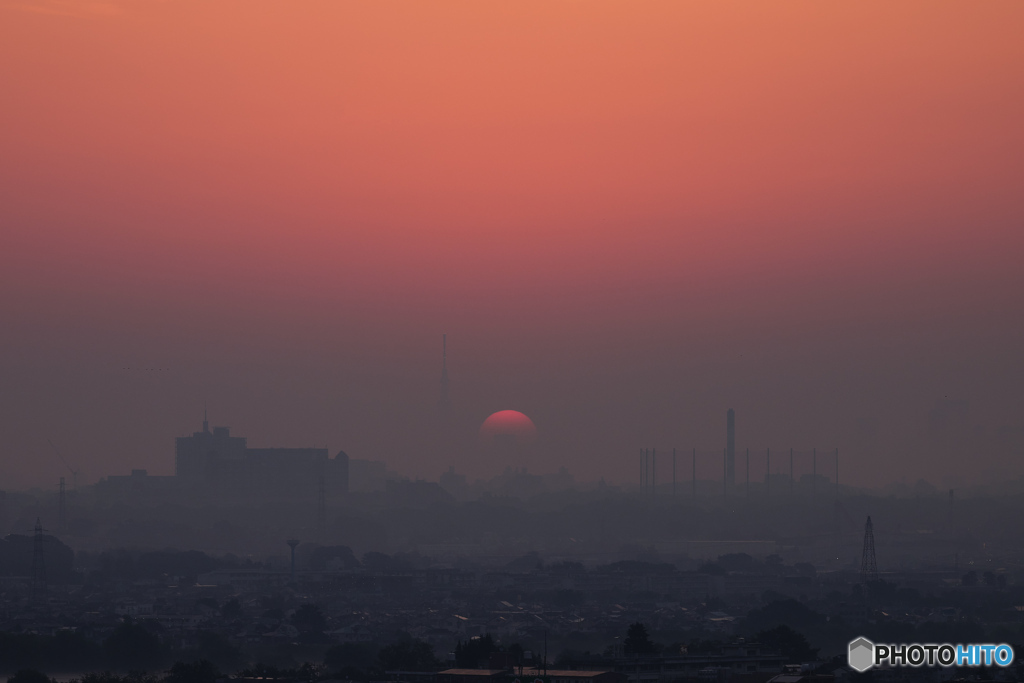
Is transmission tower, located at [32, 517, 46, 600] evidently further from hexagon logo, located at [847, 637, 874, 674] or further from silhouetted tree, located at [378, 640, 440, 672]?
hexagon logo, located at [847, 637, 874, 674]

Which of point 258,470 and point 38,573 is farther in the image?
point 258,470

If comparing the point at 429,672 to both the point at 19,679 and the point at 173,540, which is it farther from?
the point at 173,540

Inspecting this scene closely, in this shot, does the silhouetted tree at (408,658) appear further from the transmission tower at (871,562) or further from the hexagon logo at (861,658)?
the transmission tower at (871,562)

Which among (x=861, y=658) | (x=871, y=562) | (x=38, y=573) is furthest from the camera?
(x=38, y=573)

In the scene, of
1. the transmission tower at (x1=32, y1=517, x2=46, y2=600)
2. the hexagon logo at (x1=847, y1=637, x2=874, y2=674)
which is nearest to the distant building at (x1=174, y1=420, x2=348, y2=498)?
the transmission tower at (x1=32, y1=517, x2=46, y2=600)

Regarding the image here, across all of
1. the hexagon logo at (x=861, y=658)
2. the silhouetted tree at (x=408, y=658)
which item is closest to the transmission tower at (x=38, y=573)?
the silhouetted tree at (x=408, y=658)

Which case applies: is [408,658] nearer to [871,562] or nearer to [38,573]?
[871,562]

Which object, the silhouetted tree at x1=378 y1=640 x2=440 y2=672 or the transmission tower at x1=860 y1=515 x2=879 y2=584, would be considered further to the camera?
the transmission tower at x1=860 y1=515 x2=879 y2=584

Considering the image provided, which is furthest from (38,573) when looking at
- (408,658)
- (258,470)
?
(258,470)

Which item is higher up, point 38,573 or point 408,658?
point 38,573
